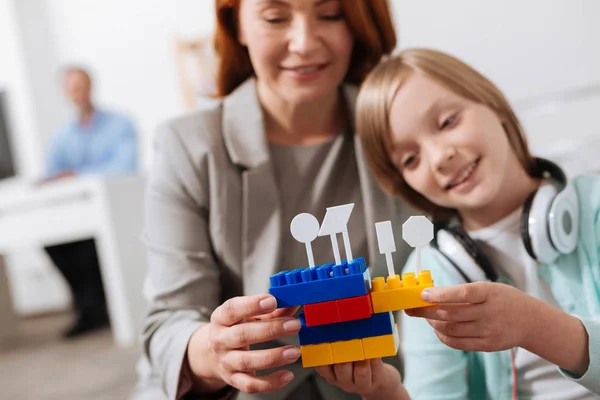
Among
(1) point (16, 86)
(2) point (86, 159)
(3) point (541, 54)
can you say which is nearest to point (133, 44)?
(1) point (16, 86)

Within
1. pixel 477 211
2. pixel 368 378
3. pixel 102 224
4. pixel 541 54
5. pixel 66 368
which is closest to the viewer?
pixel 368 378

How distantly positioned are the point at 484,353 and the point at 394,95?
0.31 metres

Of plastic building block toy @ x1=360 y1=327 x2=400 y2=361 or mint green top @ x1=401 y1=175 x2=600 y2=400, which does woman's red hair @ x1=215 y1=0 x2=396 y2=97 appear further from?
plastic building block toy @ x1=360 y1=327 x2=400 y2=361

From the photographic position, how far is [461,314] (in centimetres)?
48

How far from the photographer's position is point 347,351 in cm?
49

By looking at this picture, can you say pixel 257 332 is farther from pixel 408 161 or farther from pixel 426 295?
pixel 408 161

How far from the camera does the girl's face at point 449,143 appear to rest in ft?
2.28

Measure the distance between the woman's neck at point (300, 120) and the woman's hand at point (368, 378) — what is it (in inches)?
14.9

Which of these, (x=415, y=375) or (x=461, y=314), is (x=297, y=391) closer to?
(x=415, y=375)

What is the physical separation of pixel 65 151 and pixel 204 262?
241cm

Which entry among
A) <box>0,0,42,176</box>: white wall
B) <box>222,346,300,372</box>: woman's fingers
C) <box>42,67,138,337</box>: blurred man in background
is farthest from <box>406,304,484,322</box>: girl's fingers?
<box>0,0,42,176</box>: white wall

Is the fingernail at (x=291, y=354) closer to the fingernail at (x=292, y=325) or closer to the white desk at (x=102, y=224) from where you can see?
the fingernail at (x=292, y=325)

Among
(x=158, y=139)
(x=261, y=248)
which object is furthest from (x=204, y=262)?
(x=158, y=139)

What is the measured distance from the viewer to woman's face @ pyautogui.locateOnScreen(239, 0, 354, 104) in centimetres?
76
